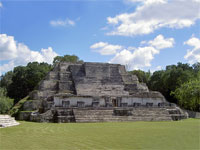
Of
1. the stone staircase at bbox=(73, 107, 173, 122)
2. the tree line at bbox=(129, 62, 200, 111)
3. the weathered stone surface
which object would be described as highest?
the tree line at bbox=(129, 62, 200, 111)

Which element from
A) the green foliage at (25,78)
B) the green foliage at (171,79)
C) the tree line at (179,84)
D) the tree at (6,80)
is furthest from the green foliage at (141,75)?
the tree at (6,80)

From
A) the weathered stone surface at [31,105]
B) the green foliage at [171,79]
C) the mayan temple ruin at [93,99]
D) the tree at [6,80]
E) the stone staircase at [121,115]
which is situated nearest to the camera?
the stone staircase at [121,115]

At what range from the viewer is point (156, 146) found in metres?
8.13

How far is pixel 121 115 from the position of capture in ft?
74.5

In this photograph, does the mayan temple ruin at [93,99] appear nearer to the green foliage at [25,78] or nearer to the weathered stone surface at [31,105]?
the weathered stone surface at [31,105]

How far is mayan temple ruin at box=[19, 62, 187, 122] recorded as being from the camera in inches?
842

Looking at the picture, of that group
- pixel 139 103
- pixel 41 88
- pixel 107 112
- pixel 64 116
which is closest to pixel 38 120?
pixel 64 116

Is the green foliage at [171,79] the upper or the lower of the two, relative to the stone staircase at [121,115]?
upper

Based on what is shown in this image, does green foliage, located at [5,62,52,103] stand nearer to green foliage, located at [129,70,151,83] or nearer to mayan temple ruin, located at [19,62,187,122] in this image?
mayan temple ruin, located at [19,62,187,122]

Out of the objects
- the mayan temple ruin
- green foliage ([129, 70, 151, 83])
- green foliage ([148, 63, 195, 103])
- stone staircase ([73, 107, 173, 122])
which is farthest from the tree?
stone staircase ([73, 107, 173, 122])

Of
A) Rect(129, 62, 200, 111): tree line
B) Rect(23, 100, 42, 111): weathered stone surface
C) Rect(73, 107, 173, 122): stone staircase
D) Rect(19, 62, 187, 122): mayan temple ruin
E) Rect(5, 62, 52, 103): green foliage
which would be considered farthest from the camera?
Rect(5, 62, 52, 103): green foliage

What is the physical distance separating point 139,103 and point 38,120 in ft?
36.8

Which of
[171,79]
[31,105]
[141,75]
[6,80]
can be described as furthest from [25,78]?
[171,79]

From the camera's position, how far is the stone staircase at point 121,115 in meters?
20.9
